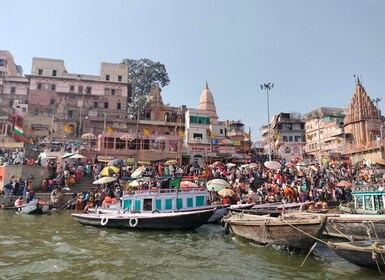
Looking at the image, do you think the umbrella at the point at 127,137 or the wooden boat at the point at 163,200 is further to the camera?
the umbrella at the point at 127,137

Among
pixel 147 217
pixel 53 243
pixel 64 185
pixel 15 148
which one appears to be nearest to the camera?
pixel 53 243

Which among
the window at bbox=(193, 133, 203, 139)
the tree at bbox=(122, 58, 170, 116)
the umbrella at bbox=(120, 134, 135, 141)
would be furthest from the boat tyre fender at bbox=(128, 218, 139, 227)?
the tree at bbox=(122, 58, 170, 116)

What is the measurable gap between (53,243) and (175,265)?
19.6 ft

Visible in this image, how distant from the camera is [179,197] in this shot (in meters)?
17.2

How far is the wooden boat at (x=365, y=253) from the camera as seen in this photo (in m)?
8.55

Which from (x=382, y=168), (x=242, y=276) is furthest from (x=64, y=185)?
(x=382, y=168)

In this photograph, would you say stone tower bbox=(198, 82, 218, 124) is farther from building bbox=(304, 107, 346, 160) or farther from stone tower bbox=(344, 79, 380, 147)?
stone tower bbox=(344, 79, 380, 147)

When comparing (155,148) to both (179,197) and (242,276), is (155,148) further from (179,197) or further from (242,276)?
(242,276)

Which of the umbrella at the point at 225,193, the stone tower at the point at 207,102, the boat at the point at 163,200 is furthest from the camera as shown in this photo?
the stone tower at the point at 207,102

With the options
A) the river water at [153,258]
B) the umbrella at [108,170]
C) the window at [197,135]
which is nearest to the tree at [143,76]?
the window at [197,135]

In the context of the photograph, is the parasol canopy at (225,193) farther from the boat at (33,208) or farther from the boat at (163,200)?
the boat at (33,208)

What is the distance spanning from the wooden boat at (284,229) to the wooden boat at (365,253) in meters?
1.39

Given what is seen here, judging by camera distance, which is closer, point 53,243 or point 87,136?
point 53,243

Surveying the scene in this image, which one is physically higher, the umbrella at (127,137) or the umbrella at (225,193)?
the umbrella at (127,137)
